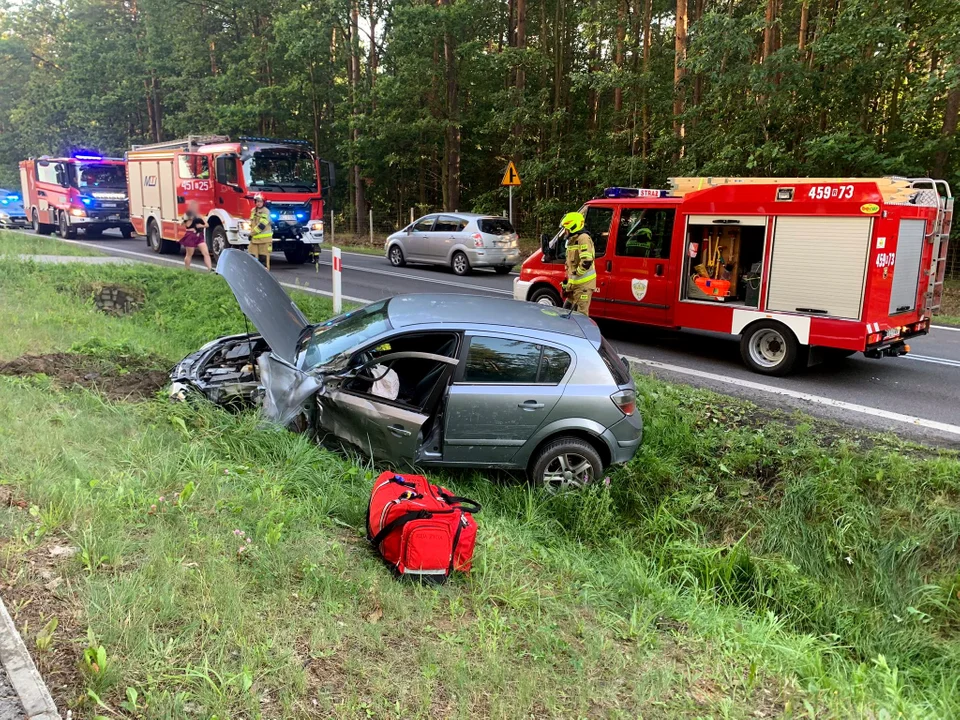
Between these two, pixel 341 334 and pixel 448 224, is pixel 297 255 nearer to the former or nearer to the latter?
pixel 448 224

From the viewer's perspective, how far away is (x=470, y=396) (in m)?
5.19

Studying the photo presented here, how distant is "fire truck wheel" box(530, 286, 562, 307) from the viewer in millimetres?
10867

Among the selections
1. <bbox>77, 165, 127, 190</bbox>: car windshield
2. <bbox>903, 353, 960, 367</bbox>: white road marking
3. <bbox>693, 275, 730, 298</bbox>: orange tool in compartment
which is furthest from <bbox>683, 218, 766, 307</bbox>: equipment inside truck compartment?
<bbox>77, 165, 127, 190</bbox>: car windshield

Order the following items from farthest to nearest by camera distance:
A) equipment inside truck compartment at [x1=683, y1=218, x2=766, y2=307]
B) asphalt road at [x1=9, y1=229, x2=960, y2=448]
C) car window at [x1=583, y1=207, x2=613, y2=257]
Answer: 1. car window at [x1=583, y1=207, x2=613, y2=257]
2. equipment inside truck compartment at [x1=683, y1=218, x2=766, y2=307]
3. asphalt road at [x1=9, y1=229, x2=960, y2=448]

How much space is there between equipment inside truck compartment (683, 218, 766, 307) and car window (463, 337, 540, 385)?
4.65m

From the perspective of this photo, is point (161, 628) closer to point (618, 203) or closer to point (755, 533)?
point (755, 533)

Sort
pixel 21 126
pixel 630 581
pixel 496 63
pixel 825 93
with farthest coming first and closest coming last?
pixel 21 126, pixel 496 63, pixel 825 93, pixel 630 581

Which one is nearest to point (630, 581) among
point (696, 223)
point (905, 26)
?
point (696, 223)

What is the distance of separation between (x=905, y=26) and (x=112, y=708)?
18.3m

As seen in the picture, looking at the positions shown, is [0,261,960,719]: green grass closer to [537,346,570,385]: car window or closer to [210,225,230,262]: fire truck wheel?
[537,346,570,385]: car window

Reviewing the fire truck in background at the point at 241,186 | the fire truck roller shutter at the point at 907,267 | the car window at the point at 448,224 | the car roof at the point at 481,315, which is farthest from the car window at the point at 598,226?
the car window at the point at 448,224

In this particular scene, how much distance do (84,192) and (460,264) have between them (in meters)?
13.8

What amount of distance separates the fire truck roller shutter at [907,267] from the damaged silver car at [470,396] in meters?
4.31

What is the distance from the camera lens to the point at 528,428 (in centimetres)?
525
